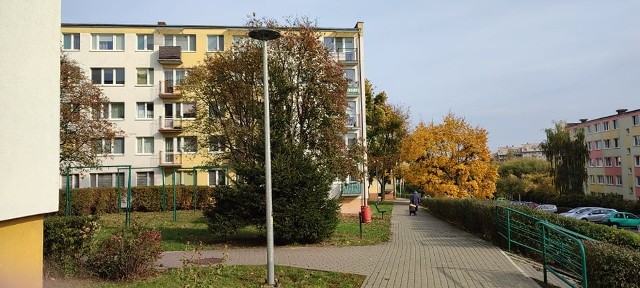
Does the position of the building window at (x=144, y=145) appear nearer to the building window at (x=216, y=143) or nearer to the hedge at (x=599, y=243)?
the building window at (x=216, y=143)

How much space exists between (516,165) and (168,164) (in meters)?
76.8

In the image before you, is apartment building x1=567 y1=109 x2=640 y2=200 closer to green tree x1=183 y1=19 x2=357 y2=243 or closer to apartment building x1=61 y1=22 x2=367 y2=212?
apartment building x1=61 y1=22 x2=367 y2=212

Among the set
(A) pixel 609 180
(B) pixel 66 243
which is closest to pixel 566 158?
(A) pixel 609 180

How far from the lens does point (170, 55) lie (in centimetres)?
3853

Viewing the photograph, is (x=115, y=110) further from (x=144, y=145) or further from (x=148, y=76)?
(x=148, y=76)

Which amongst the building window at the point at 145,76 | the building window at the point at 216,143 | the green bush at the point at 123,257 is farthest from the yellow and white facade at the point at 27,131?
the building window at the point at 145,76

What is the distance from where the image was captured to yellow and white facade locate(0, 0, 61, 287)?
4.85 meters

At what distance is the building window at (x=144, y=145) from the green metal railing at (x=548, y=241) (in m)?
31.0

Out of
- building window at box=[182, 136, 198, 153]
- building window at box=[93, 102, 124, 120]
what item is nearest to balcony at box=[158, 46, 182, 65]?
building window at box=[93, 102, 124, 120]

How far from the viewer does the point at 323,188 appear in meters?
14.6

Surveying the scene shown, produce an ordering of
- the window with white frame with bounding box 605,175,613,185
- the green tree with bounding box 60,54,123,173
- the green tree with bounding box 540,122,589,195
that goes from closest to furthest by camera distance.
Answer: the green tree with bounding box 60,54,123,173, the green tree with bounding box 540,122,589,195, the window with white frame with bounding box 605,175,613,185

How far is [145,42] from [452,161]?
92.3 feet

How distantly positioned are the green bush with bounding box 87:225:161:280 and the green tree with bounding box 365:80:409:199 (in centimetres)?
4162

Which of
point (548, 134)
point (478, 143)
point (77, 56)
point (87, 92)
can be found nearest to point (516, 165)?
point (548, 134)
